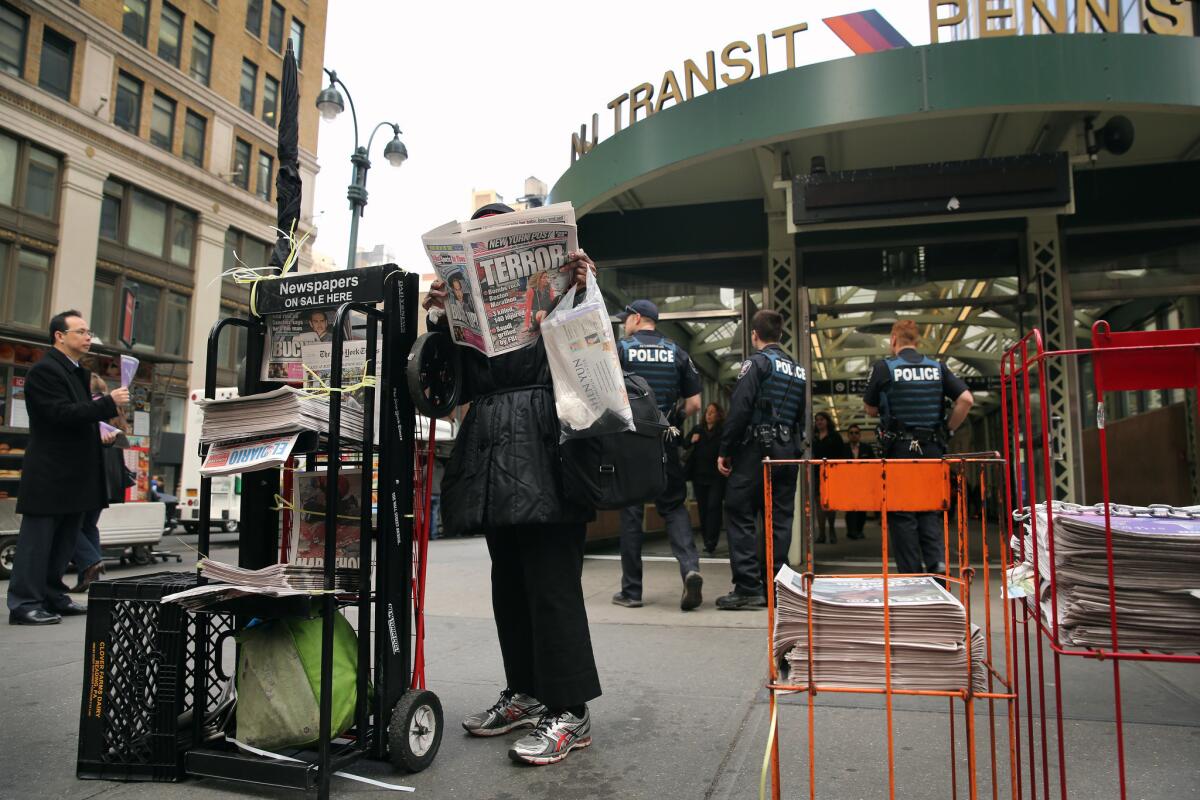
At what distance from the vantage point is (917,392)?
5641mm

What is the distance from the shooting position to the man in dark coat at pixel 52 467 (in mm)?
5012

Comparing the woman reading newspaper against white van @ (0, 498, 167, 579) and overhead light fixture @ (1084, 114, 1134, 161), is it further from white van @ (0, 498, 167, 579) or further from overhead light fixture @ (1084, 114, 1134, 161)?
white van @ (0, 498, 167, 579)

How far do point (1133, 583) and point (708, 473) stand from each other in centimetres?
785

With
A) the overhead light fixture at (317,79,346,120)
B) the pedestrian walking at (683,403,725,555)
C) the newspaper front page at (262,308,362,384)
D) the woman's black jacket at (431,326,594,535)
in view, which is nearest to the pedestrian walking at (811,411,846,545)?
the pedestrian walking at (683,403,725,555)

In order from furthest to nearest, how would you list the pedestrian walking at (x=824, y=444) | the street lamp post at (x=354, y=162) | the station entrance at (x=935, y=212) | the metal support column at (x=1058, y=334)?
the street lamp post at (x=354, y=162)
the pedestrian walking at (x=824, y=444)
the metal support column at (x=1058, y=334)
the station entrance at (x=935, y=212)

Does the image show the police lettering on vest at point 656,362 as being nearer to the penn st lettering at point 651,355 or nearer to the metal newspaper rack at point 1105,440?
the penn st lettering at point 651,355

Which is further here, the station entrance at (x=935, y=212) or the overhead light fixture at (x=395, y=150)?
the overhead light fixture at (x=395, y=150)

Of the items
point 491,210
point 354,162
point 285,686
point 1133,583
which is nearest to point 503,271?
point 491,210

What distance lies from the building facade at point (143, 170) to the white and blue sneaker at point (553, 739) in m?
20.9

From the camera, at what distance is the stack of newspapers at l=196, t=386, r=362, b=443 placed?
2.44 m

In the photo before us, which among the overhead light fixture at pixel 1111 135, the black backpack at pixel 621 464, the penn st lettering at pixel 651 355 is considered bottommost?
the black backpack at pixel 621 464

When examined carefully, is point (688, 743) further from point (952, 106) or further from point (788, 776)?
point (952, 106)

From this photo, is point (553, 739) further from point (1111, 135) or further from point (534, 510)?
point (1111, 135)

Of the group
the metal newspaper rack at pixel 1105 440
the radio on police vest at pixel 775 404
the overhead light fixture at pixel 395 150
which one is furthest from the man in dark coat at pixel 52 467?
the overhead light fixture at pixel 395 150
